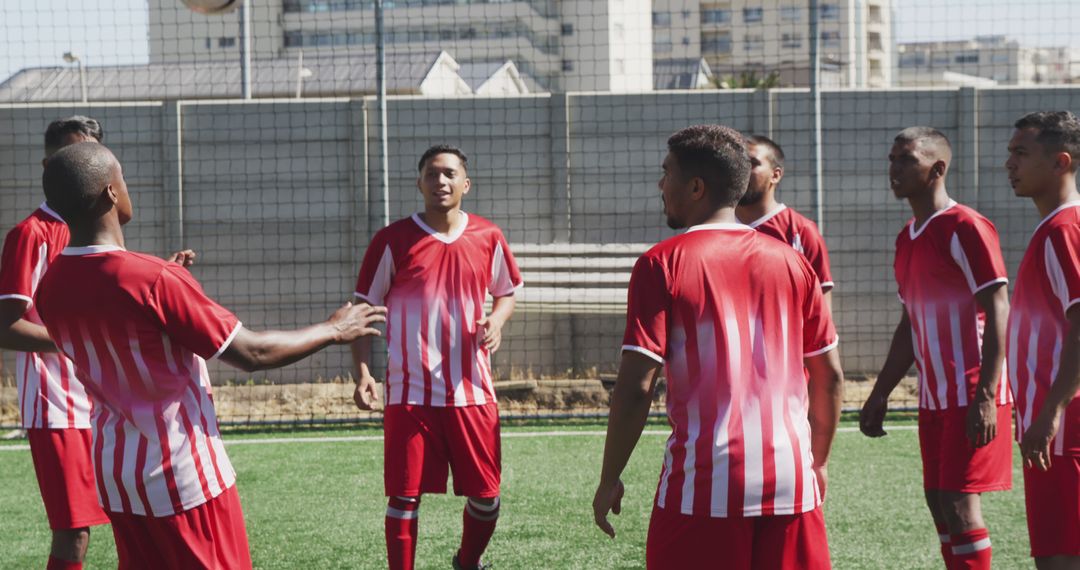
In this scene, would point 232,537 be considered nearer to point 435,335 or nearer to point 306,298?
point 435,335

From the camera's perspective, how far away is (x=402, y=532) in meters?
4.95

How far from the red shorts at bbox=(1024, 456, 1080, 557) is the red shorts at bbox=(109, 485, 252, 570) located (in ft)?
8.14

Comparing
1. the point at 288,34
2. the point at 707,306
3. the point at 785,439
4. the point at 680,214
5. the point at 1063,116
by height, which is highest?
the point at 288,34

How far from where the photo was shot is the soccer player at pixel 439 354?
5160 millimetres

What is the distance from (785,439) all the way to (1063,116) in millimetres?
1806

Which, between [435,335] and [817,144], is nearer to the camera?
[435,335]

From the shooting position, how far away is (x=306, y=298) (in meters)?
10.7

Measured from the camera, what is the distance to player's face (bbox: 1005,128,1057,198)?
3.96 meters

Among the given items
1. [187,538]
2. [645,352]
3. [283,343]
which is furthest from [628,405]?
[187,538]

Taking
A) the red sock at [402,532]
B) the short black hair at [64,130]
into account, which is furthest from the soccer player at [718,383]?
the short black hair at [64,130]

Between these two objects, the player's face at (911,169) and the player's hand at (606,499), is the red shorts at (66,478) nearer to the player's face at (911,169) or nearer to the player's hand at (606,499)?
the player's hand at (606,499)

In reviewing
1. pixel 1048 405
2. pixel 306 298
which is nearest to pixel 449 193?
pixel 1048 405

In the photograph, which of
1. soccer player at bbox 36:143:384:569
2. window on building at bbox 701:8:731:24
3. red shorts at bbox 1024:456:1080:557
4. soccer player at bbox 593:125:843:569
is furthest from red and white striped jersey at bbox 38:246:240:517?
window on building at bbox 701:8:731:24

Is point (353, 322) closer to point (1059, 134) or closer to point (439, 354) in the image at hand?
point (439, 354)
